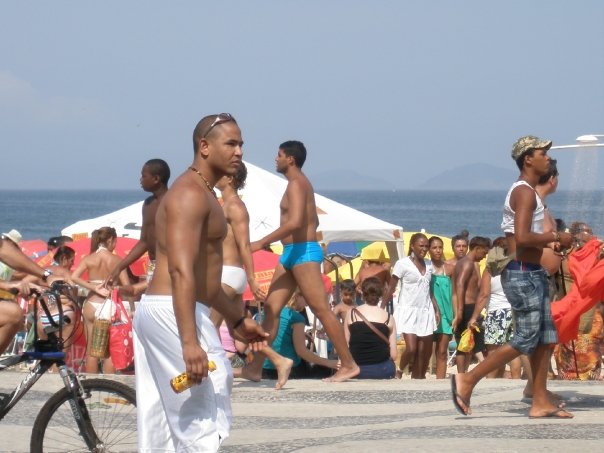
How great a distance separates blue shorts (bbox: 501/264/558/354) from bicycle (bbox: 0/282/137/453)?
269cm

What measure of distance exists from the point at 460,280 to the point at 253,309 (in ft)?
8.18

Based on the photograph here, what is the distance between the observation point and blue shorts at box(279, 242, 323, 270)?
33.6 ft

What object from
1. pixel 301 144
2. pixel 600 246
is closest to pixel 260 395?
pixel 301 144

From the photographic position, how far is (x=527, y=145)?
836 centimetres

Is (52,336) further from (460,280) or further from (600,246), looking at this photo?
(460,280)

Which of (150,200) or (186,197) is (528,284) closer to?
(186,197)

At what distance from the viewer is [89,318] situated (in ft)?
41.4

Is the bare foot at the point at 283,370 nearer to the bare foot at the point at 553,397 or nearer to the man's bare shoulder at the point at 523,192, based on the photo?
the bare foot at the point at 553,397

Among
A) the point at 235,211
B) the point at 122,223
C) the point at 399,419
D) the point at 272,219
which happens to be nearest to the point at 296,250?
the point at 235,211

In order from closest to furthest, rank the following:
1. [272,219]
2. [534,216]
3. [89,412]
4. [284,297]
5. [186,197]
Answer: [186,197] → [89,412] → [534,216] → [284,297] → [272,219]

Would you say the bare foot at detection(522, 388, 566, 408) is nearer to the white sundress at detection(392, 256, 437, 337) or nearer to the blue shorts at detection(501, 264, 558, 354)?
the blue shorts at detection(501, 264, 558, 354)

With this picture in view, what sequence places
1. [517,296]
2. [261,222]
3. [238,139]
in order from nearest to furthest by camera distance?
[238,139] → [517,296] → [261,222]

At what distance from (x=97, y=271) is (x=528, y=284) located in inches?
250

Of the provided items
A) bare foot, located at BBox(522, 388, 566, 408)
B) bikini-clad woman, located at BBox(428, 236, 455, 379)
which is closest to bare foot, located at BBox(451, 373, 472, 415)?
bare foot, located at BBox(522, 388, 566, 408)
